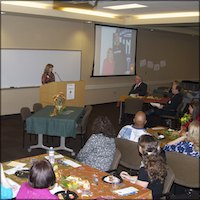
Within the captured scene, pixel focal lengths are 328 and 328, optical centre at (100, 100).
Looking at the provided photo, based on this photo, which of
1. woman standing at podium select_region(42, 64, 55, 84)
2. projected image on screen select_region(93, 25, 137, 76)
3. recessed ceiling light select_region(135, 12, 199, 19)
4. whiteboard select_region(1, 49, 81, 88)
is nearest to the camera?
woman standing at podium select_region(42, 64, 55, 84)

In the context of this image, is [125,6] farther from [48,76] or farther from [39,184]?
[39,184]

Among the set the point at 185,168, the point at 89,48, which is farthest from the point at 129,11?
the point at 185,168

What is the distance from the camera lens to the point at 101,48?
11.1 meters

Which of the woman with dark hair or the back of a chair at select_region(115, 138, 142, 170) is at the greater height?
the woman with dark hair

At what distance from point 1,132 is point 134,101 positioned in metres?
3.17

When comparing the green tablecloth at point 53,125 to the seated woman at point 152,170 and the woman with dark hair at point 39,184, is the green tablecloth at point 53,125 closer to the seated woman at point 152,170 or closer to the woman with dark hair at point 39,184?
the seated woman at point 152,170

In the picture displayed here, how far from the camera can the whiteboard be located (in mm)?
8602

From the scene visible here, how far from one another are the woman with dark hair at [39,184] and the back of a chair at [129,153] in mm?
1782

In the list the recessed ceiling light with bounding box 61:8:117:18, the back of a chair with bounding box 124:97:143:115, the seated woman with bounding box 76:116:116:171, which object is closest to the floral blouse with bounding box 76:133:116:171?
the seated woman with bounding box 76:116:116:171

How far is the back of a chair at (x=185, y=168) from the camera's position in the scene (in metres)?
3.44

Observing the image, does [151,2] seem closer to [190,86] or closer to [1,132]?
[1,132]

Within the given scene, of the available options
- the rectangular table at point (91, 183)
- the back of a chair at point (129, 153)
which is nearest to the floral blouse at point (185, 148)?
the back of a chair at point (129, 153)

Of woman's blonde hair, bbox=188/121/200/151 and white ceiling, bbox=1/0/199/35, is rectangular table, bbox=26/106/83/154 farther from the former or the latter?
white ceiling, bbox=1/0/199/35

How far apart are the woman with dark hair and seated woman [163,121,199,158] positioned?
1748 millimetres
